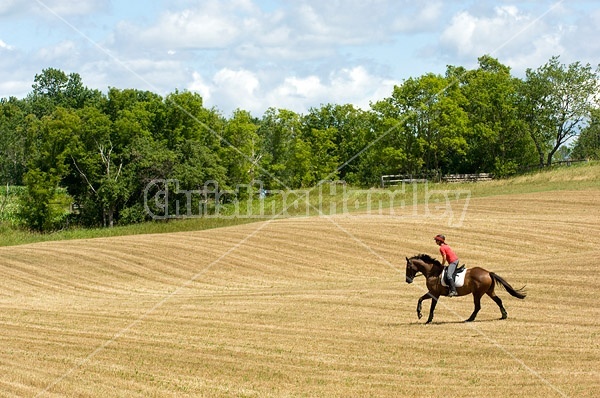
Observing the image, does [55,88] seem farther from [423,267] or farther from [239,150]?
[423,267]

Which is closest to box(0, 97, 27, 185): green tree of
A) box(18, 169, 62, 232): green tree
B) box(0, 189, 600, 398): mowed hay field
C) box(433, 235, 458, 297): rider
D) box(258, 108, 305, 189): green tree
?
box(258, 108, 305, 189): green tree

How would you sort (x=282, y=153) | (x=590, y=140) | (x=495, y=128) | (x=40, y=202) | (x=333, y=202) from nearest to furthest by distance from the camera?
(x=333, y=202) → (x=40, y=202) → (x=495, y=128) → (x=590, y=140) → (x=282, y=153)

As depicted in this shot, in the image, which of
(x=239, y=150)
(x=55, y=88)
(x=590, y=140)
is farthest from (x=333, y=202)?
(x=55, y=88)

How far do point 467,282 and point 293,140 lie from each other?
314 feet

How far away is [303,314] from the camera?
25719 millimetres

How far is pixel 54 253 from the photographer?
44.2 metres

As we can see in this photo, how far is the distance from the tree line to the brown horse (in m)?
50.9

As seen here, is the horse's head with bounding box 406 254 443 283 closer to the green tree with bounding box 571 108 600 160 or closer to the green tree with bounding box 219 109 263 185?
the green tree with bounding box 219 109 263 185

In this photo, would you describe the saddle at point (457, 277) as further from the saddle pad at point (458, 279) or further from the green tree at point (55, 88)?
the green tree at point (55, 88)

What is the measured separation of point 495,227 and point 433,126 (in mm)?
46281

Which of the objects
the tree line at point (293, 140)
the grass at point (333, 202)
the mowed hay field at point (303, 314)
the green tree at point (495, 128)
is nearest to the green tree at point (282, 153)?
the tree line at point (293, 140)

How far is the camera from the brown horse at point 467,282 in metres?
22.4

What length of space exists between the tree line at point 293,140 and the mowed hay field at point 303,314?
2429 cm

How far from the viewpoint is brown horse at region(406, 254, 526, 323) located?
73.6 feet
